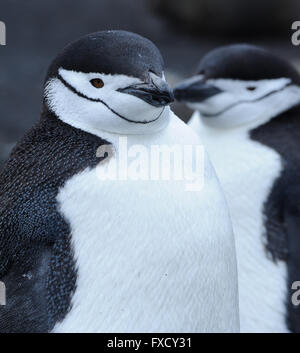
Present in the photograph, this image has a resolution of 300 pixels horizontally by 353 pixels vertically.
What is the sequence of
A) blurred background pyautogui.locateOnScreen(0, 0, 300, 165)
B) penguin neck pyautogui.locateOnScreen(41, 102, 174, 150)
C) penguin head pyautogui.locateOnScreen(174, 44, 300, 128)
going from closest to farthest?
penguin neck pyautogui.locateOnScreen(41, 102, 174, 150), penguin head pyautogui.locateOnScreen(174, 44, 300, 128), blurred background pyautogui.locateOnScreen(0, 0, 300, 165)

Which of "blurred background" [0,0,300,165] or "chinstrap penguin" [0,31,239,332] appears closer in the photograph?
"chinstrap penguin" [0,31,239,332]

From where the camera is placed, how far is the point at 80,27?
735cm

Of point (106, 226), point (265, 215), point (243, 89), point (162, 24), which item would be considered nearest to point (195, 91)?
point (243, 89)

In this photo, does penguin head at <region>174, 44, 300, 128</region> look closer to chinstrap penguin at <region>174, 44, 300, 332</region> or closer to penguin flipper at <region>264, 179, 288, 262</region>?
chinstrap penguin at <region>174, 44, 300, 332</region>

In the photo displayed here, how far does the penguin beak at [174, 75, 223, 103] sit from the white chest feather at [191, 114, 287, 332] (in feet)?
0.98

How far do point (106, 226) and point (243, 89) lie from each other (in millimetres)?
1208

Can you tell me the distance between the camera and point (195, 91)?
9.36 ft

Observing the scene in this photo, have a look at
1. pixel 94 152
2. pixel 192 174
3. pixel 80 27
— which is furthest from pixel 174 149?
pixel 80 27

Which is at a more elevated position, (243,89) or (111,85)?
(111,85)

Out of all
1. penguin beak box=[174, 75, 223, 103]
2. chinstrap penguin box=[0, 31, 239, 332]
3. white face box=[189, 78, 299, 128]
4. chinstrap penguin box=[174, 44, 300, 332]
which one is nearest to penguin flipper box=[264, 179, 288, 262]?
chinstrap penguin box=[174, 44, 300, 332]

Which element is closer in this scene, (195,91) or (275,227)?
(275,227)

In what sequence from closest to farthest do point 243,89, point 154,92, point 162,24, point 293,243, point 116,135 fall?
point 154,92, point 116,135, point 293,243, point 243,89, point 162,24

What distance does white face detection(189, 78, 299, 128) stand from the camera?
2822mm

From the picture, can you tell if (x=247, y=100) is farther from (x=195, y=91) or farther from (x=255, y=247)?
(x=255, y=247)
